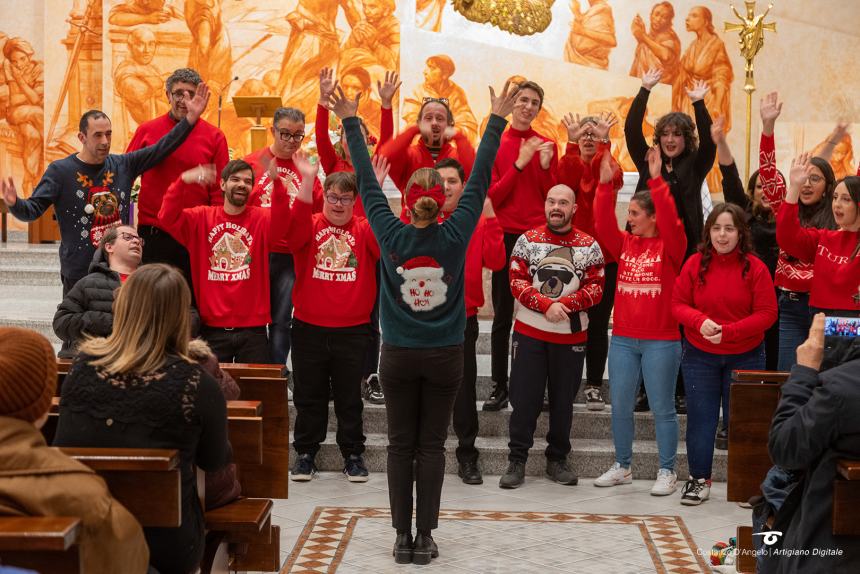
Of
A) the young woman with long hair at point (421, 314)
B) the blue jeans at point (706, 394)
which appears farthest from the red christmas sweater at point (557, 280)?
the young woman with long hair at point (421, 314)

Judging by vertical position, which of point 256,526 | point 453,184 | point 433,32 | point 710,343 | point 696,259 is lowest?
point 256,526

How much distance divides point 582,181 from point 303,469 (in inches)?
100

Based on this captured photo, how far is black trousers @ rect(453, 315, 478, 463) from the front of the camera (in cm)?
623

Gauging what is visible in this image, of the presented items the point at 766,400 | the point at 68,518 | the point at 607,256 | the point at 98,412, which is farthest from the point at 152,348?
the point at 607,256

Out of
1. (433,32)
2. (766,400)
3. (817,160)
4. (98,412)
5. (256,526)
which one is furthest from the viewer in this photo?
(433,32)

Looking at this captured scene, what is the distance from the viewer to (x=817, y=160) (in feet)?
20.5

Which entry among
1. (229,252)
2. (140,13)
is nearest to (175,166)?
(229,252)

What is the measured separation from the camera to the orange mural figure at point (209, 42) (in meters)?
14.0

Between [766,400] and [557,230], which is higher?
[557,230]

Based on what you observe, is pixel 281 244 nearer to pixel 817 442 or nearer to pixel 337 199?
pixel 337 199

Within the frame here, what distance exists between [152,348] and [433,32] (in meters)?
11.1

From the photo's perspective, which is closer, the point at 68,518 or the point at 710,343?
the point at 68,518

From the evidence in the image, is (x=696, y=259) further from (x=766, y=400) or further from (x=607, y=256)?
(x=766, y=400)

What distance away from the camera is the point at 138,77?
14.0m
